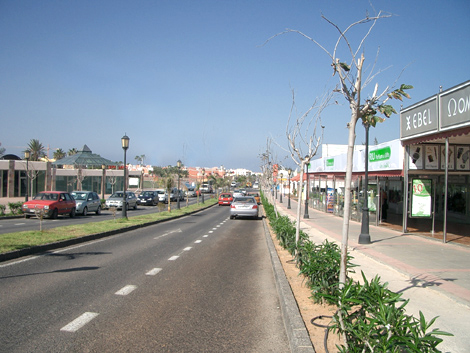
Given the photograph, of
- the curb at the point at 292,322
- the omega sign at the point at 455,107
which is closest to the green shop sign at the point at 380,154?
the omega sign at the point at 455,107

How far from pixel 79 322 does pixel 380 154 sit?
16586 millimetres

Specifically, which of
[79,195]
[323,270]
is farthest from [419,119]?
[79,195]

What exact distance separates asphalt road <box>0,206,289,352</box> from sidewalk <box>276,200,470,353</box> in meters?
2.18

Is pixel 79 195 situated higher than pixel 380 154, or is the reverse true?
pixel 380 154

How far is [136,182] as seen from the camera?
65.9 m

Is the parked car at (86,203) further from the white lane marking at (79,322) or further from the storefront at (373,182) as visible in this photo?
the white lane marking at (79,322)

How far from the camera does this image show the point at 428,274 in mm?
8328

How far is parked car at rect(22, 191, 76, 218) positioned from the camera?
2159cm

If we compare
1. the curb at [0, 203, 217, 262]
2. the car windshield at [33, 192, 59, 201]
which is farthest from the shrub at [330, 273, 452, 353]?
the car windshield at [33, 192, 59, 201]

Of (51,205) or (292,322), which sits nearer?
(292,322)

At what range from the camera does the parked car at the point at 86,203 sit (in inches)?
1024

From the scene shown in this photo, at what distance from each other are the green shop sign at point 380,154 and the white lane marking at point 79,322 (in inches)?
592

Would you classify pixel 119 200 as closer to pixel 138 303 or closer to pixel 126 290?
pixel 126 290

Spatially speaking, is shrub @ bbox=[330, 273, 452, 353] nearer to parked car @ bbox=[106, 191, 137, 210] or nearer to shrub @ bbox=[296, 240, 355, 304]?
shrub @ bbox=[296, 240, 355, 304]
